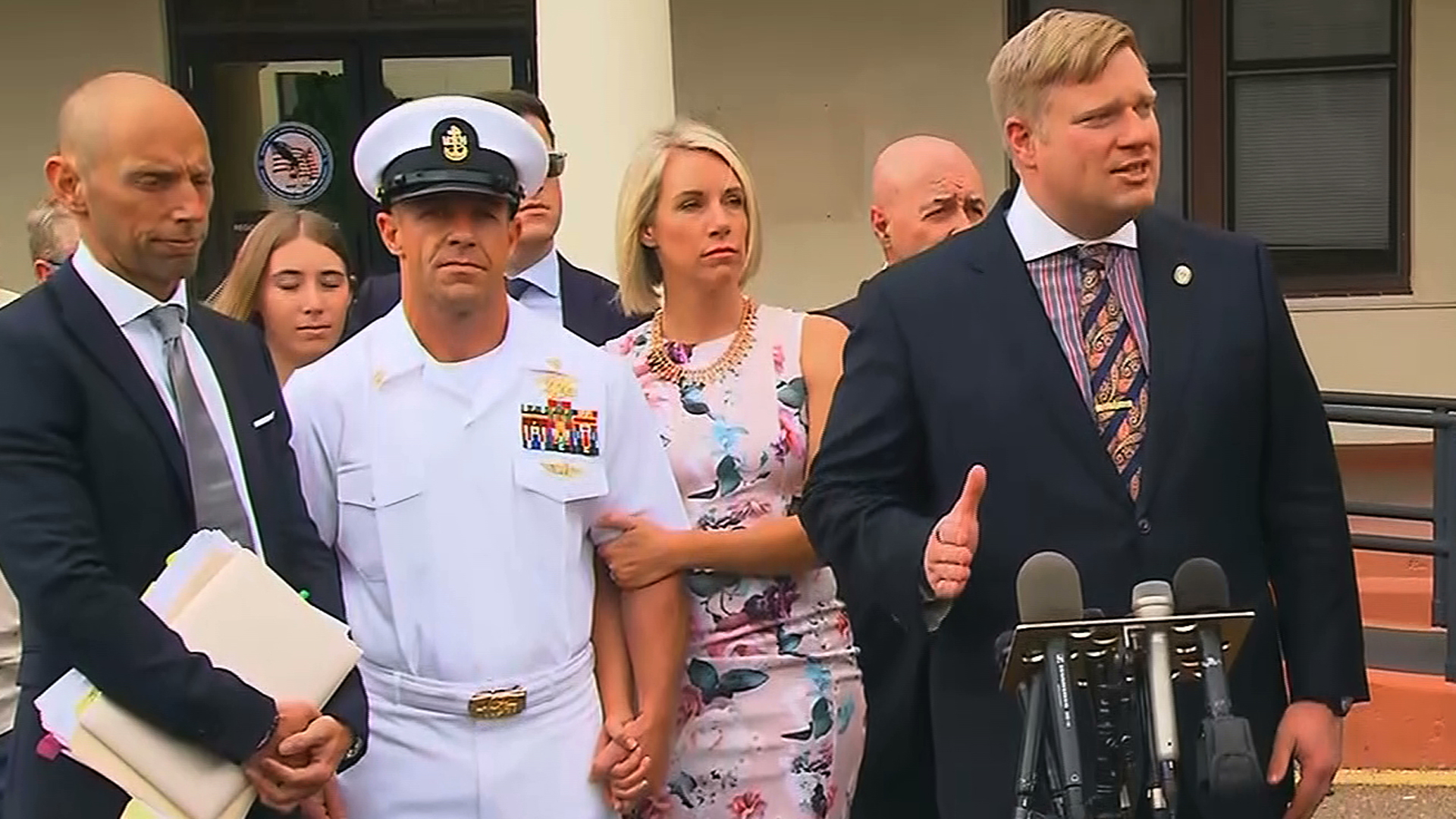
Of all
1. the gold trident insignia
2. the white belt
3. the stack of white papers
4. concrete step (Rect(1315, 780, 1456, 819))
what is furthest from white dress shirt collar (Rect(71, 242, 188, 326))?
concrete step (Rect(1315, 780, 1456, 819))

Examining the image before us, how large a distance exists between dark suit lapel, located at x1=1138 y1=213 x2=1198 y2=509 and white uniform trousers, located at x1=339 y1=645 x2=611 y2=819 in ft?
3.36

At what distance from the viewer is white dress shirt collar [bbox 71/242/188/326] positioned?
→ 2.57 metres

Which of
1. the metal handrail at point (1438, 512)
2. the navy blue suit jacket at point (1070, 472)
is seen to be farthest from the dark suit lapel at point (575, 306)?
the metal handrail at point (1438, 512)

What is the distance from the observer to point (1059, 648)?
217cm

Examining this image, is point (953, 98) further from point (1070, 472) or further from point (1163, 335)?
point (1070, 472)

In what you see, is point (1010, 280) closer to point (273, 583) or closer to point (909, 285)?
point (909, 285)

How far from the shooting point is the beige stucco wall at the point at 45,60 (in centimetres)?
867

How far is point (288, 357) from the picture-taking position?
426 centimetres

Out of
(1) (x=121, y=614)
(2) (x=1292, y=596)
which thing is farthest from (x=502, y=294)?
(2) (x=1292, y=596)

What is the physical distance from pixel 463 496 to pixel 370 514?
0.54 ft

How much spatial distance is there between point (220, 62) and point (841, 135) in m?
3.26

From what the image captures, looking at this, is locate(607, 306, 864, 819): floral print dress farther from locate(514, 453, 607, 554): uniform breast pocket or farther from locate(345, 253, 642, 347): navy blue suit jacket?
locate(345, 253, 642, 347): navy blue suit jacket

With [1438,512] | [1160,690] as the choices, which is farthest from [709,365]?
[1438,512]

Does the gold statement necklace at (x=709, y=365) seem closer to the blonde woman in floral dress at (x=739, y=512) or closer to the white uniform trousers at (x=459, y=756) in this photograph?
the blonde woman in floral dress at (x=739, y=512)
